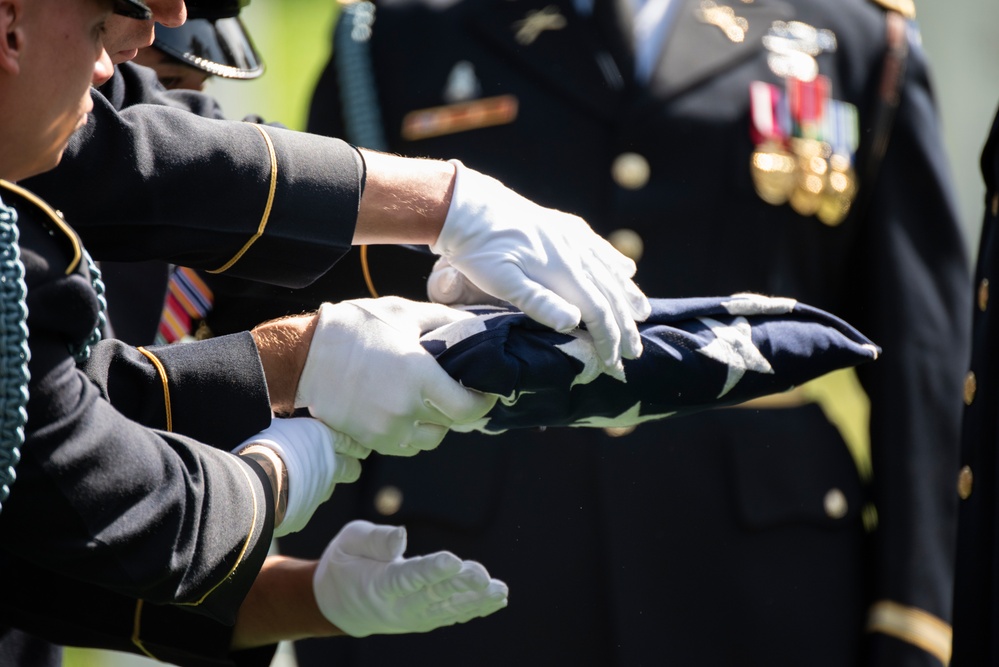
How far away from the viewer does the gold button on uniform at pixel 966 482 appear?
2.22 m

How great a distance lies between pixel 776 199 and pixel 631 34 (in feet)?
1.34

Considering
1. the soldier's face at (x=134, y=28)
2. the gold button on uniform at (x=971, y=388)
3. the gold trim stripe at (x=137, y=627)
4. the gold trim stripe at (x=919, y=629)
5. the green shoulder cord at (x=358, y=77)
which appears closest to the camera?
the soldier's face at (x=134, y=28)

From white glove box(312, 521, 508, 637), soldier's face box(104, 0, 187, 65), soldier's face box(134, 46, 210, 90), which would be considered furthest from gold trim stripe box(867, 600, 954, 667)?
soldier's face box(104, 0, 187, 65)

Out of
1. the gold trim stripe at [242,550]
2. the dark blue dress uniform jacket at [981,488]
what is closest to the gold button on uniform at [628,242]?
the dark blue dress uniform jacket at [981,488]

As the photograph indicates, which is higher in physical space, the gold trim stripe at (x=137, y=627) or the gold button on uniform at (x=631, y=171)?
the gold button on uniform at (x=631, y=171)

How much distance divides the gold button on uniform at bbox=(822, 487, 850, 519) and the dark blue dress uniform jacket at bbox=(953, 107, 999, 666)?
0.34 m

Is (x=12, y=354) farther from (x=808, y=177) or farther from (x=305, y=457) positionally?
(x=808, y=177)

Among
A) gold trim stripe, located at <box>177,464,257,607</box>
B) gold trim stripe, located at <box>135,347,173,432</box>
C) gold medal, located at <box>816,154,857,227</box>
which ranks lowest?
gold medal, located at <box>816,154,857,227</box>

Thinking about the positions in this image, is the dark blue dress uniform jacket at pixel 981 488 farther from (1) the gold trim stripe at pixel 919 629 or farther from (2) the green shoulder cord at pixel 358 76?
(2) the green shoulder cord at pixel 358 76

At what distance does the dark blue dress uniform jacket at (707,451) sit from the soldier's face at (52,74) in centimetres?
124

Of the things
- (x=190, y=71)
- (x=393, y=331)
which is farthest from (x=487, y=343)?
(x=190, y=71)

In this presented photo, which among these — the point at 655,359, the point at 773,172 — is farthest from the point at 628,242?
the point at 655,359

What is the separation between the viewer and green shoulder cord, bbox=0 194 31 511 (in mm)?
1270

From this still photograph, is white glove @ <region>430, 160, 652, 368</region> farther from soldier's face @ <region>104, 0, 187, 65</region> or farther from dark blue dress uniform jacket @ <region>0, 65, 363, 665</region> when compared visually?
soldier's face @ <region>104, 0, 187, 65</region>
